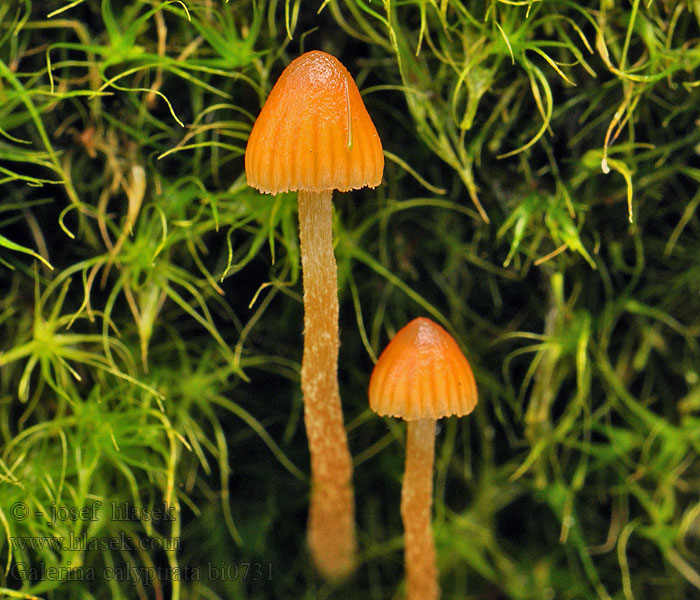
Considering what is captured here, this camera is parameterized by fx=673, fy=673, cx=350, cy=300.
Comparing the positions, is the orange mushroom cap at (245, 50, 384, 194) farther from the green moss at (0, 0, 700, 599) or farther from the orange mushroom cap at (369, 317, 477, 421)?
the orange mushroom cap at (369, 317, 477, 421)

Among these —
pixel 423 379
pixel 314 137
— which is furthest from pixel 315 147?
pixel 423 379

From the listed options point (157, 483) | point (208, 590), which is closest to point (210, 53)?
point (157, 483)

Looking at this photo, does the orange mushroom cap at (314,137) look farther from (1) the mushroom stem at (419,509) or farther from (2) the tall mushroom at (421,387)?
(1) the mushroom stem at (419,509)

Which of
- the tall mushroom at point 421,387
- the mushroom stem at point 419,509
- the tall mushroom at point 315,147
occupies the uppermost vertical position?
the tall mushroom at point 315,147

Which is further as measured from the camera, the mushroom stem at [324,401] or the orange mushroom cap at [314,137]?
the mushroom stem at [324,401]

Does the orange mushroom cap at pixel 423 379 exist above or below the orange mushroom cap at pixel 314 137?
below

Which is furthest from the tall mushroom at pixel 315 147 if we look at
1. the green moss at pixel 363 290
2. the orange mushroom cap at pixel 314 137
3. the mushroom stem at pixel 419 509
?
the mushroom stem at pixel 419 509

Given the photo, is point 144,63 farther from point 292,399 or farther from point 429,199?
point 292,399
